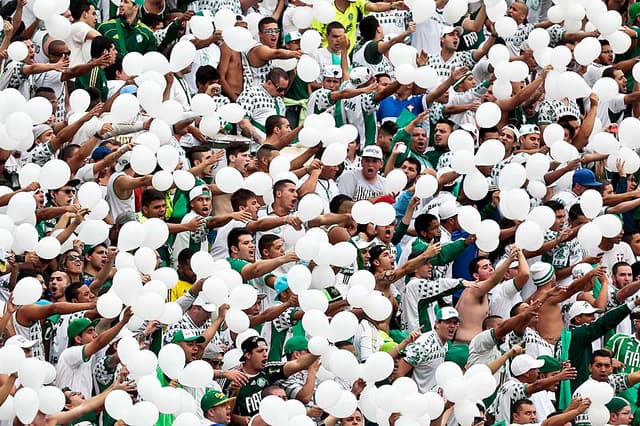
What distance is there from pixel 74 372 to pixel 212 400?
0.77 metres

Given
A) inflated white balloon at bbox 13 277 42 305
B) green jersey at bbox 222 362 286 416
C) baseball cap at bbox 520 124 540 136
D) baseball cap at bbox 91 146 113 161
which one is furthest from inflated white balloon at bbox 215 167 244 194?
baseball cap at bbox 520 124 540 136

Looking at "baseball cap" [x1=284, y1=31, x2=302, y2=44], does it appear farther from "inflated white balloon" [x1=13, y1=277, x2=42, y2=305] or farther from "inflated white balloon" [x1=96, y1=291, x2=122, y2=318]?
"inflated white balloon" [x1=13, y1=277, x2=42, y2=305]

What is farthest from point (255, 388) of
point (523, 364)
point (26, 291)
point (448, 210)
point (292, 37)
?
point (292, 37)

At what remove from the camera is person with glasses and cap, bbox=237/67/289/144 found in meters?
15.0

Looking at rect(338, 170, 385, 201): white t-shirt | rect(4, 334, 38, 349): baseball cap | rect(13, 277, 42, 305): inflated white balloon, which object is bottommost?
rect(338, 170, 385, 201): white t-shirt

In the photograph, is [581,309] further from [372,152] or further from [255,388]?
[255,388]

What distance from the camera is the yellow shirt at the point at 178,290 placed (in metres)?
13.1

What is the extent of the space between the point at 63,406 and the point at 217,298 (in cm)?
131

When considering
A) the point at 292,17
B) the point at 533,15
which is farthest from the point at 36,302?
the point at 533,15

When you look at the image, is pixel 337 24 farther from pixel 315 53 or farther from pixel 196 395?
pixel 196 395

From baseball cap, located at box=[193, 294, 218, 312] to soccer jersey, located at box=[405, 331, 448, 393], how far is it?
112cm

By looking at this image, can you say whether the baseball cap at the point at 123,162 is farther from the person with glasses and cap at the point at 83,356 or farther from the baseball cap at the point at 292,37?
the baseball cap at the point at 292,37

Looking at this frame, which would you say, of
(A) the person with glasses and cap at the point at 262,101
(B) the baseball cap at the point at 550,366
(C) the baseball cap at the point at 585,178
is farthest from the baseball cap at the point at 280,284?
(C) the baseball cap at the point at 585,178

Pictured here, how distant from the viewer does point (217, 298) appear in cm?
1255
